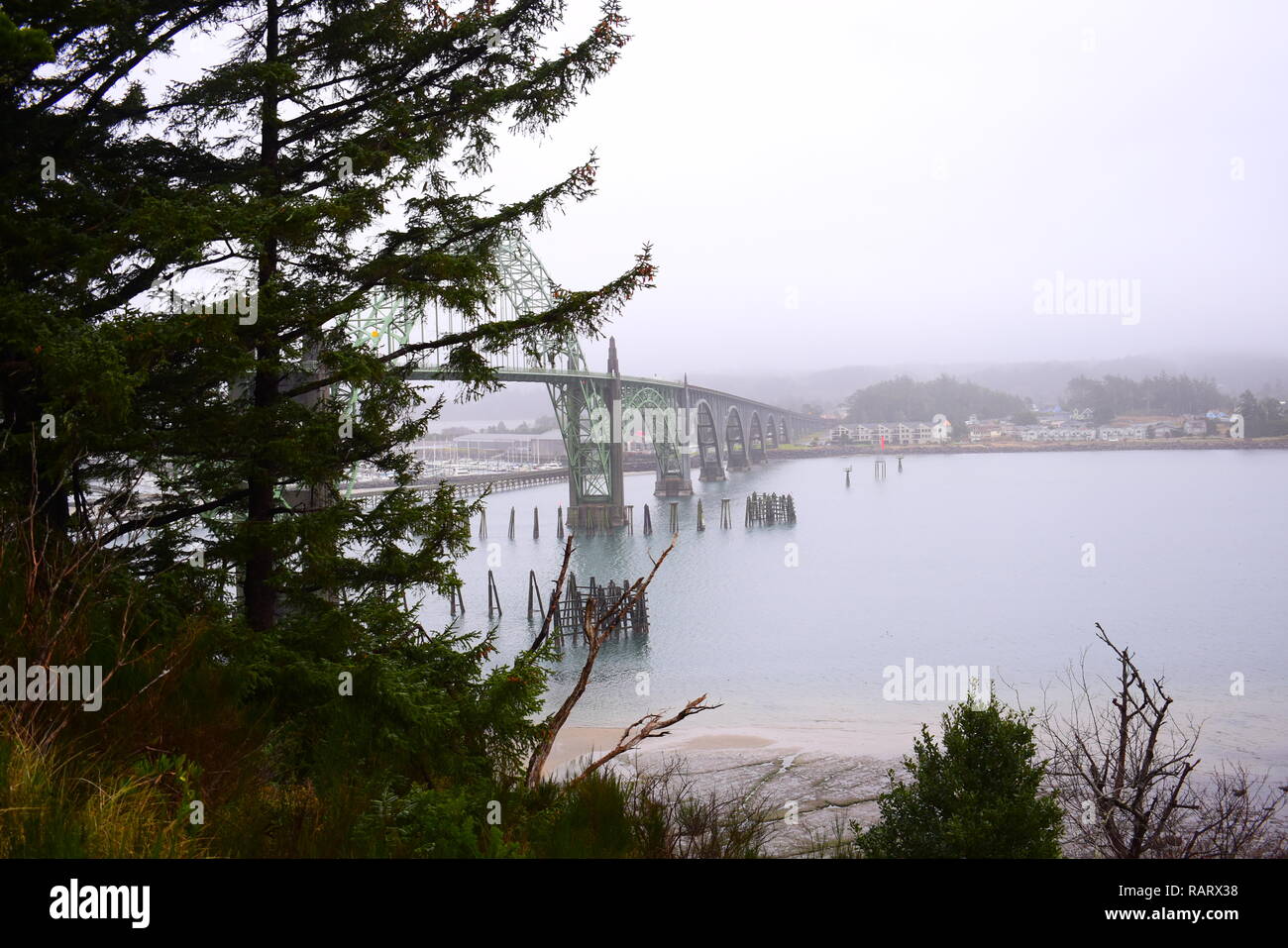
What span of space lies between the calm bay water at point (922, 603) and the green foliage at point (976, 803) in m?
12.7

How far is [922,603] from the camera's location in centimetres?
4178

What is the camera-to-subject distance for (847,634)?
36500 mm

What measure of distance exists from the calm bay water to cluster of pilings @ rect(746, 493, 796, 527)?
0.93 meters

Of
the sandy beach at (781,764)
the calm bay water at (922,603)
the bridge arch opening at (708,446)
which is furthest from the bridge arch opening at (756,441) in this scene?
the sandy beach at (781,764)

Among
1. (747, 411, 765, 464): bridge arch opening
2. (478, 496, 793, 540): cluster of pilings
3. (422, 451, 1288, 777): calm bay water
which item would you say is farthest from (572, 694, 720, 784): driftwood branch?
(747, 411, 765, 464): bridge arch opening

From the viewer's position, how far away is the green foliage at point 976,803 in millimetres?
7531

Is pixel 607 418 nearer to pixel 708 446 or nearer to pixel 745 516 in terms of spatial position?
pixel 745 516

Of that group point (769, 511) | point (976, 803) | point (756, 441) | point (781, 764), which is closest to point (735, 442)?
point (756, 441)

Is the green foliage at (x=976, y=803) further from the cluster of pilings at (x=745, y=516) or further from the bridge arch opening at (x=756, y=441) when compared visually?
the bridge arch opening at (x=756, y=441)

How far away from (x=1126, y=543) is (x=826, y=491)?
42713 mm

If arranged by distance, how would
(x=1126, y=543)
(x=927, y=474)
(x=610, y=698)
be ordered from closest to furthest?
1. (x=610, y=698)
2. (x=1126, y=543)
3. (x=927, y=474)

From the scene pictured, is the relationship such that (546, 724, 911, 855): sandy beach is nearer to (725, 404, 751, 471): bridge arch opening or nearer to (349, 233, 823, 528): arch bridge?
(349, 233, 823, 528): arch bridge
